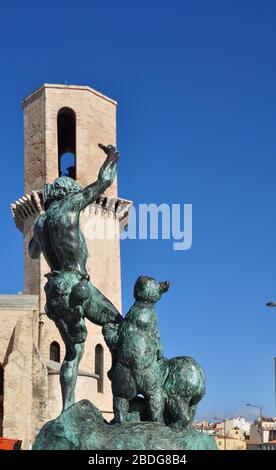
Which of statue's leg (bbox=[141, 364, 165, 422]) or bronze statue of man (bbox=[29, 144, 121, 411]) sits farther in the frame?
bronze statue of man (bbox=[29, 144, 121, 411])

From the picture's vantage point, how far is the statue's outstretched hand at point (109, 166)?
28.3 feet

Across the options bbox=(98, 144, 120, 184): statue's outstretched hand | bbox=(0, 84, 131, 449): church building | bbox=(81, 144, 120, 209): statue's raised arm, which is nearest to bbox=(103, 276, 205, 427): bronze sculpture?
bbox=(81, 144, 120, 209): statue's raised arm

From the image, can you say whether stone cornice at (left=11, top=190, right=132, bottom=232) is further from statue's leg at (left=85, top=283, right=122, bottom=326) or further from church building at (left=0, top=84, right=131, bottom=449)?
statue's leg at (left=85, top=283, right=122, bottom=326)

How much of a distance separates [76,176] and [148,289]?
32324 mm

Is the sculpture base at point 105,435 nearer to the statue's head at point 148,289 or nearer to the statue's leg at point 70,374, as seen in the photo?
the statue's leg at point 70,374

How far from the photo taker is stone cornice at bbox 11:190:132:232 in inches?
1560

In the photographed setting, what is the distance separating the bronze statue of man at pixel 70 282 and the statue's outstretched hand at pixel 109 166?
0.04 feet

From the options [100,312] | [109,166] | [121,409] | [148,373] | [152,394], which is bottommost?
[121,409]

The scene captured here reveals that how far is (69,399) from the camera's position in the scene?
821 centimetres

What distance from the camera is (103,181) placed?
8570 millimetres

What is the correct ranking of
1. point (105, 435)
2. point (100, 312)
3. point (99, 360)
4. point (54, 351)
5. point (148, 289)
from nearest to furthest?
point (105, 435), point (148, 289), point (100, 312), point (54, 351), point (99, 360)

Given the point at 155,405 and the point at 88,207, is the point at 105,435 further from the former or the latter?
the point at 88,207

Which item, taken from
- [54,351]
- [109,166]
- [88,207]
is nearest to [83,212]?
[88,207]

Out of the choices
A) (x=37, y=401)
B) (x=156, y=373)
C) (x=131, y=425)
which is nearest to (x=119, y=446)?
(x=131, y=425)
